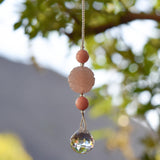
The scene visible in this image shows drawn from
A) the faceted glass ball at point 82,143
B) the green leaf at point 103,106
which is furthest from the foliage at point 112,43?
the faceted glass ball at point 82,143

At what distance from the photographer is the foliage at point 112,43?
0.76 m

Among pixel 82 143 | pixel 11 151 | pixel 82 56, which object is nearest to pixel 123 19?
pixel 82 56

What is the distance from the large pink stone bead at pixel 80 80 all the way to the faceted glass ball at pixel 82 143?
0.08 metres

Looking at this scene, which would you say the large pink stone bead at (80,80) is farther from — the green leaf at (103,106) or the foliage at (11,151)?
the foliage at (11,151)

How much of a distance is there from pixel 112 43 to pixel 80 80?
0.61 metres

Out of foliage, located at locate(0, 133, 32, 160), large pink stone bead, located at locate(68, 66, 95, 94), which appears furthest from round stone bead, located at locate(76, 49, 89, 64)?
foliage, located at locate(0, 133, 32, 160)

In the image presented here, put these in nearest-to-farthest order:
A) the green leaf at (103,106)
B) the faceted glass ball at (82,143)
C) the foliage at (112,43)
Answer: the faceted glass ball at (82,143) < the foliage at (112,43) < the green leaf at (103,106)

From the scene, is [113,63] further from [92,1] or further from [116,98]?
[92,1]

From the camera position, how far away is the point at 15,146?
62.7 inches

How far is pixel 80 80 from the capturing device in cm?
60

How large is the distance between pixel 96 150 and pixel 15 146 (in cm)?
64

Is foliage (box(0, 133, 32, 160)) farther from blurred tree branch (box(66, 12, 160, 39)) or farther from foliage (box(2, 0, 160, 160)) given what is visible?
blurred tree branch (box(66, 12, 160, 39))

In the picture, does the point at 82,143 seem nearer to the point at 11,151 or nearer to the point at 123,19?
the point at 123,19

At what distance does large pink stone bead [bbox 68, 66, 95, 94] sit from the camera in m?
0.60
